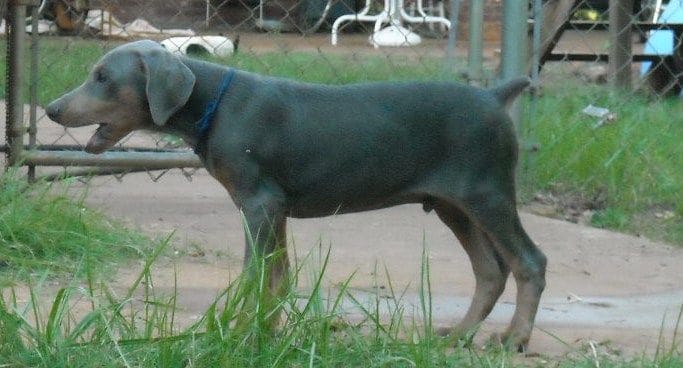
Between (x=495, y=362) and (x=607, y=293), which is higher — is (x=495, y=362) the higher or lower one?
the higher one

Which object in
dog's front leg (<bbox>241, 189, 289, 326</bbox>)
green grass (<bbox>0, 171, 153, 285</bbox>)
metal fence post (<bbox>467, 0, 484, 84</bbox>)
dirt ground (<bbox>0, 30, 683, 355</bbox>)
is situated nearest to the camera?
dog's front leg (<bbox>241, 189, 289, 326</bbox>)

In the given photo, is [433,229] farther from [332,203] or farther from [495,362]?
[495,362]

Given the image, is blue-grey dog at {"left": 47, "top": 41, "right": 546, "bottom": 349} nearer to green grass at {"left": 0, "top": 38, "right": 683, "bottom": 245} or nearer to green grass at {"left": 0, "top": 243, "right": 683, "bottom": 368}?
green grass at {"left": 0, "top": 243, "right": 683, "bottom": 368}

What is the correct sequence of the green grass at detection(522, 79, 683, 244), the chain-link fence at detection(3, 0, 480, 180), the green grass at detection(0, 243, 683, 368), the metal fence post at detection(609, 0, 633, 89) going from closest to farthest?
1. the green grass at detection(0, 243, 683, 368)
2. the chain-link fence at detection(3, 0, 480, 180)
3. the green grass at detection(522, 79, 683, 244)
4. the metal fence post at detection(609, 0, 633, 89)

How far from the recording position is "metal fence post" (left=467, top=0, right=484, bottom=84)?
570cm

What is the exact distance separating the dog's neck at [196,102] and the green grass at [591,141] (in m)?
2.50

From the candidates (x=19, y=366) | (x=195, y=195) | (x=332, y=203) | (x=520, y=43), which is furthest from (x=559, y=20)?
(x=19, y=366)

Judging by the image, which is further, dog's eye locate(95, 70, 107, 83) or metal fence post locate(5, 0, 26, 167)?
metal fence post locate(5, 0, 26, 167)

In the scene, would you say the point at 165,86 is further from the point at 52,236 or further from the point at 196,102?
the point at 52,236

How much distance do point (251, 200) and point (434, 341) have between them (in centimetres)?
82

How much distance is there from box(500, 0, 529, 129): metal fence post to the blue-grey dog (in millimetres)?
1676

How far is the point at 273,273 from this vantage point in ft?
12.8

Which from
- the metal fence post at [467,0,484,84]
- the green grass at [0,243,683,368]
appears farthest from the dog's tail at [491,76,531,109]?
the metal fence post at [467,0,484,84]

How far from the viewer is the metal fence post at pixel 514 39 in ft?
18.3
